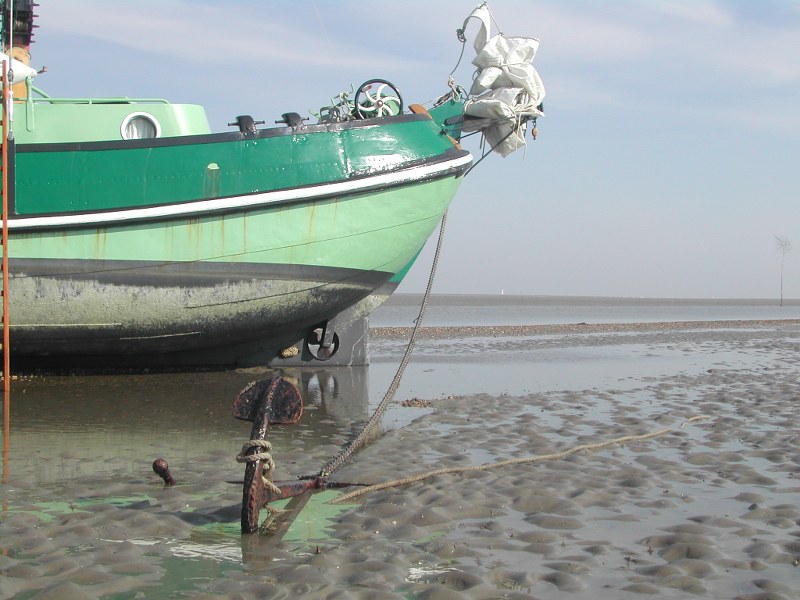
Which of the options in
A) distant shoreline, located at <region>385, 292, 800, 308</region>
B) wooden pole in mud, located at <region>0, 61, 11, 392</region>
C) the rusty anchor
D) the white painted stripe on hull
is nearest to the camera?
the rusty anchor

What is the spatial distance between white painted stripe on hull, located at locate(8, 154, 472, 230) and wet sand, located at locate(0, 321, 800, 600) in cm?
190

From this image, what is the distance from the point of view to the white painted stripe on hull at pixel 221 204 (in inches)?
369

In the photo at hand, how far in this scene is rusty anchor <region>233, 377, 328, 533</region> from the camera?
163 inches

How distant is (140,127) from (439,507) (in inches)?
272

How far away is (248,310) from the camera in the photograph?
10.2 m

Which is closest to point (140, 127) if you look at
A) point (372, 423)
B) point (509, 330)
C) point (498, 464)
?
A: point (372, 423)

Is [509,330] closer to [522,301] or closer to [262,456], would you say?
[262,456]

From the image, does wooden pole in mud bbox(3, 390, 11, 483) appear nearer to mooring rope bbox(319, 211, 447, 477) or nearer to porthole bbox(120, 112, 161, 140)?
mooring rope bbox(319, 211, 447, 477)

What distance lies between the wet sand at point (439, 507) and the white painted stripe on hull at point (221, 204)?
1896 mm

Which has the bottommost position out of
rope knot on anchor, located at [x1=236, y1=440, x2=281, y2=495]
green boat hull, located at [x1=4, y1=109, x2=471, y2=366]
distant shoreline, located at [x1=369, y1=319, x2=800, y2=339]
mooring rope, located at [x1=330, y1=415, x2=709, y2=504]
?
mooring rope, located at [x1=330, y1=415, x2=709, y2=504]

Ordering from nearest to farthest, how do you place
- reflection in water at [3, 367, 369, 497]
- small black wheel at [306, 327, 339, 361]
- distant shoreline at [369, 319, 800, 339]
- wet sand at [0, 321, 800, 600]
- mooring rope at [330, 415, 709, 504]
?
1. wet sand at [0, 321, 800, 600]
2. mooring rope at [330, 415, 709, 504]
3. reflection in water at [3, 367, 369, 497]
4. small black wheel at [306, 327, 339, 361]
5. distant shoreline at [369, 319, 800, 339]

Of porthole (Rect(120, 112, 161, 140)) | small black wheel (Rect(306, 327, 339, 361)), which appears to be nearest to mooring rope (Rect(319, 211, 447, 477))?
small black wheel (Rect(306, 327, 339, 361))

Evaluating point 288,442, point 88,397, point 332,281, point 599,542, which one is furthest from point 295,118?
point 599,542

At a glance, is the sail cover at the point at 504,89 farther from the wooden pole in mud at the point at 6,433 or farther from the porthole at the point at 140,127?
the wooden pole in mud at the point at 6,433
